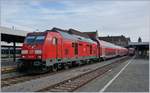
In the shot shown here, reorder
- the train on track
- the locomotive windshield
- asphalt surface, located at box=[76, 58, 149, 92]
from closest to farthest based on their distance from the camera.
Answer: asphalt surface, located at box=[76, 58, 149, 92] < the train on track < the locomotive windshield

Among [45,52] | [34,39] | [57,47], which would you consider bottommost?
A: [45,52]

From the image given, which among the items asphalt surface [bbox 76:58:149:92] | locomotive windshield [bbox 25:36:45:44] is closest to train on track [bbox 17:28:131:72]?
locomotive windshield [bbox 25:36:45:44]

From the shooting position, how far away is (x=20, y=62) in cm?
1961

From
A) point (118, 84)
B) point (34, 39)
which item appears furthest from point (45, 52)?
point (118, 84)

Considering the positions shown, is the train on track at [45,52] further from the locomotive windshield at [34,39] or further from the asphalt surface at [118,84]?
the asphalt surface at [118,84]

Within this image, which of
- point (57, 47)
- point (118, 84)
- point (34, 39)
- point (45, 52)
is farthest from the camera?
point (57, 47)

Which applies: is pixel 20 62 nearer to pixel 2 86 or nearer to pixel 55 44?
pixel 55 44

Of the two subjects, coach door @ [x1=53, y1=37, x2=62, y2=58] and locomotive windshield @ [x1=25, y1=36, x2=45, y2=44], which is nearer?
locomotive windshield @ [x1=25, y1=36, x2=45, y2=44]

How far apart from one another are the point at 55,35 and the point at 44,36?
1539mm

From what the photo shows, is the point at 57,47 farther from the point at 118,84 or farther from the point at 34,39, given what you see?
the point at 118,84

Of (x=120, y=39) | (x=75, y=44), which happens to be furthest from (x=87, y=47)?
(x=120, y=39)

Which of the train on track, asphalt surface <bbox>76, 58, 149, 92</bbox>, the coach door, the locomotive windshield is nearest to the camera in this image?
asphalt surface <bbox>76, 58, 149, 92</bbox>

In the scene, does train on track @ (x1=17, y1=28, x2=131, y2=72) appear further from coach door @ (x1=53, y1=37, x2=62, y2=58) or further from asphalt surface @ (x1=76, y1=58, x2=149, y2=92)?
asphalt surface @ (x1=76, y1=58, x2=149, y2=92)

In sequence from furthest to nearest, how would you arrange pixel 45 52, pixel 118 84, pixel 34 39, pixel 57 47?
pixel 57 47 < pixel 34 39 < pixel 45 52 < pixel 118 84
